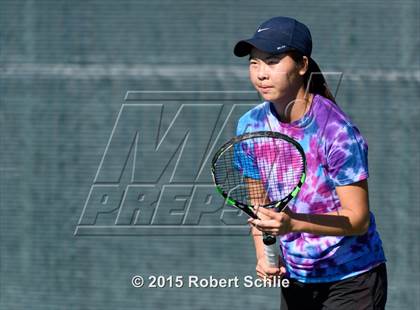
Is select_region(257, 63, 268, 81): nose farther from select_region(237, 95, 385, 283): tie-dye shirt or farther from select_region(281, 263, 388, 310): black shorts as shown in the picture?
select_region(281, 263, 388, 310): black shorts

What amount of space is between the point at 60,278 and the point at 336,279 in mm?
1745

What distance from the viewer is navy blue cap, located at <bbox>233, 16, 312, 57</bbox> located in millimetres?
2668

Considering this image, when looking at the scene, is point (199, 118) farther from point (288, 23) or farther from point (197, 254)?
point (288, 23)

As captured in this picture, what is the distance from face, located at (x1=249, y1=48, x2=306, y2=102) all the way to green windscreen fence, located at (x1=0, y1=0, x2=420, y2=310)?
1.37 m

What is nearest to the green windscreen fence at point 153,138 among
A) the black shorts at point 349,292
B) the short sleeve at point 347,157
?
the black shorts at point 349,292

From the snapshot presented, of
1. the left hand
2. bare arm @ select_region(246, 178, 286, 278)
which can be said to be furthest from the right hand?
the left hand

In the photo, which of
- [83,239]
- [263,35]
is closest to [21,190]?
[83,239]


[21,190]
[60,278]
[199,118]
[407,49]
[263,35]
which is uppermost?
[263,35]

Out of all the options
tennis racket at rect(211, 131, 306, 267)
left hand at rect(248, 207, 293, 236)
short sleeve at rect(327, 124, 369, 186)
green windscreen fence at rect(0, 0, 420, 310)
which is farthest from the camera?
green windscreen fence at rect(0, 0, 420, 310)

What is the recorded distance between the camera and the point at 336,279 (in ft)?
9.10

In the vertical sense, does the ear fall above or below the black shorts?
above

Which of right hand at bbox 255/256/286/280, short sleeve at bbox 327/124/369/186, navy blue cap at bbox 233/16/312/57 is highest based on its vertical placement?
navy blue cap at bbox 233/16/312/57

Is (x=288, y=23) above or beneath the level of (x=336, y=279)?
above
